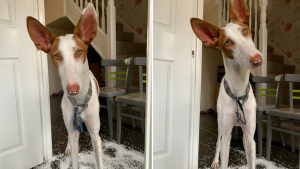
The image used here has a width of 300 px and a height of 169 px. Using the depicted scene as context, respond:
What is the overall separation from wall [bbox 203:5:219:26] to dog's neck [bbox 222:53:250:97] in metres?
0.14

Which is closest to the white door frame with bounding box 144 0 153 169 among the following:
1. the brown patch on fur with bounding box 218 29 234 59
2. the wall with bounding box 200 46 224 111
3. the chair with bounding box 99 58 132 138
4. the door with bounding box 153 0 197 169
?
the door with bounding box 153 0 197 169

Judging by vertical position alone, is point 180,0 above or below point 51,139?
above

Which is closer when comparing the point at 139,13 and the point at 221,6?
the point at 221,6

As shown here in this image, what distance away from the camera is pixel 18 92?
75cm

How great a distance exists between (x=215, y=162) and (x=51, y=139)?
0.66 meters

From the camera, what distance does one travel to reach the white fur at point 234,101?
629 mm

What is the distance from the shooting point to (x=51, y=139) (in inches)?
31.5

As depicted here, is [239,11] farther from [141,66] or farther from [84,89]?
[84,89]

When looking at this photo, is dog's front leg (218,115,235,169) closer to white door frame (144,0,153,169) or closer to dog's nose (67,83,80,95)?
white door frame (144,0,153,169)

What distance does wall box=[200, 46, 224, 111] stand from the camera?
764 mm

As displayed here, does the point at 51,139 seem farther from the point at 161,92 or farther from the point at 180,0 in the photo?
the point at 180,0

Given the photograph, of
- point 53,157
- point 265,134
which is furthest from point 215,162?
point 53,157

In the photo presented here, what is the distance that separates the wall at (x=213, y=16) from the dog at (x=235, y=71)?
2 centimetres

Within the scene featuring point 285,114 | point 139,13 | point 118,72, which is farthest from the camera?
point 139,13
